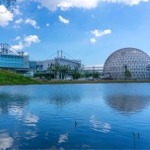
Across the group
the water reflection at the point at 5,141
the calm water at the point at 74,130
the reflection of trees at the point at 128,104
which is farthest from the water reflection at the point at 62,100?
the water reflection at the point at 5,141

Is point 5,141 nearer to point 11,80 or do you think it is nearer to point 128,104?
point 128,104

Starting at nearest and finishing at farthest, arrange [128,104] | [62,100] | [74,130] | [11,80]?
[74,130]
[128,104]
[62,100]
[11,80]

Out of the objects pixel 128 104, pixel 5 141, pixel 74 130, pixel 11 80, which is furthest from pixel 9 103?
pixel 11 80

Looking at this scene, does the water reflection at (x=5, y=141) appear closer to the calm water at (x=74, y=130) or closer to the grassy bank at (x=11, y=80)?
the calm water at (x=74, y=130)

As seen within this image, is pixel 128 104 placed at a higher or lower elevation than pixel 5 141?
higher

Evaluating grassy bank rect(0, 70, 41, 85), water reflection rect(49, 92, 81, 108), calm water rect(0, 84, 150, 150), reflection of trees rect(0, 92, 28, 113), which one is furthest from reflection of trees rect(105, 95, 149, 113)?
grassy bank rect(0, 70, 41, 85)

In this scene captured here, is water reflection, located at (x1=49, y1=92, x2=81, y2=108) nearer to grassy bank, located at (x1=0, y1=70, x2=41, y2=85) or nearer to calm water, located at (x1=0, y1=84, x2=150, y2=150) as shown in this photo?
calm water, located at (x1=0, y1=84, x2=150, y2=150)

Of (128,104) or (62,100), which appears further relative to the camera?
(62,100)

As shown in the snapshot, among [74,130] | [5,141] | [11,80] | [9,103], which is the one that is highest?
[11,80]

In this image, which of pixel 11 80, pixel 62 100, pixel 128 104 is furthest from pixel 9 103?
pixel 11 80

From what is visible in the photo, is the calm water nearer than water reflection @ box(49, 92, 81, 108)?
Yes

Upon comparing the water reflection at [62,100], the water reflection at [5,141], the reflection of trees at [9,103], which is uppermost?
the water reflection at [62,100]

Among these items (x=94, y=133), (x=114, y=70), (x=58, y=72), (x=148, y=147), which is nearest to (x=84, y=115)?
(x=94, y=133)

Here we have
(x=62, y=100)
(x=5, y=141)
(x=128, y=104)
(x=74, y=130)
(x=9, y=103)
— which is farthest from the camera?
(x=62, y=100)
